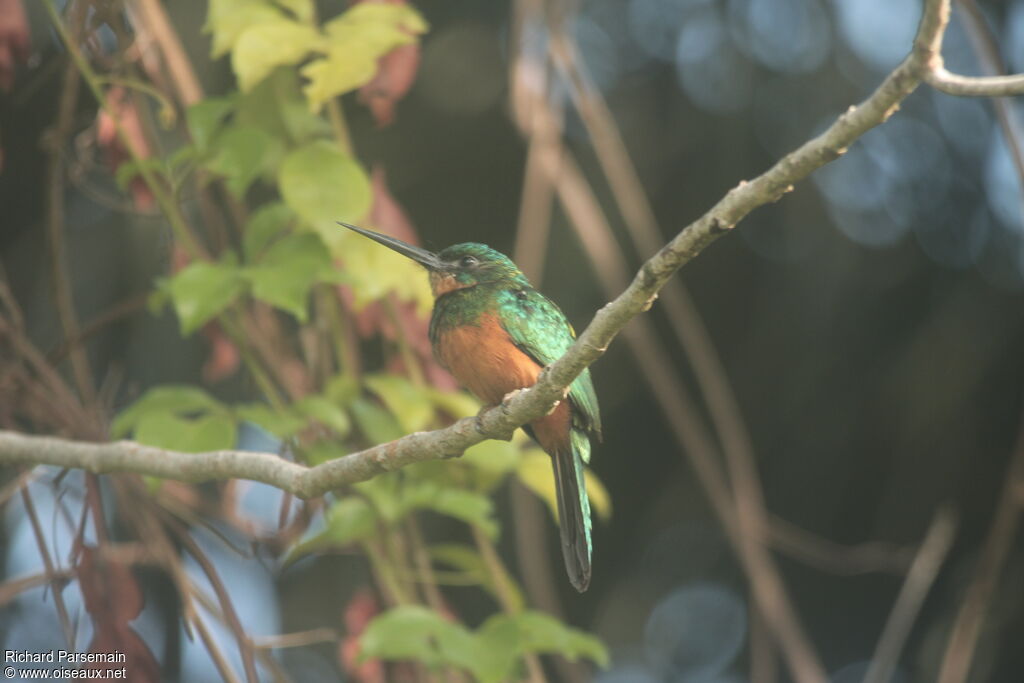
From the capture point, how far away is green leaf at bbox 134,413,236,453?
232cm

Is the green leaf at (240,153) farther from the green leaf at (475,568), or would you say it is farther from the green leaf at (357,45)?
the green leaf at (475,568)

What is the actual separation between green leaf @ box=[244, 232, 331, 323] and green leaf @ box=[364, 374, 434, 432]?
0.37 m

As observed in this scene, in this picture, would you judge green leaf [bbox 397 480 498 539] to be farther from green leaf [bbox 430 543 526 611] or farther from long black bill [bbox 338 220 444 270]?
long black bill [bbox 338 220 444 270]

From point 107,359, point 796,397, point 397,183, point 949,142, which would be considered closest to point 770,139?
point 949,142

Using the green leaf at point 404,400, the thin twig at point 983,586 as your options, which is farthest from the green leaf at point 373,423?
the thin twig at point 983,586

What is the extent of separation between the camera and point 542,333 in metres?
2.37

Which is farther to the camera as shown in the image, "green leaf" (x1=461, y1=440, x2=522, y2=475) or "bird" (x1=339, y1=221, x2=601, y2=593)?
"green leaf" (x1=461, y1=440, x2=522, y2=475)

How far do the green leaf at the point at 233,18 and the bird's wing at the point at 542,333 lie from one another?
2.65ft

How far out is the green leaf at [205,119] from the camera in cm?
246

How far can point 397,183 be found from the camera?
3961 millimetres

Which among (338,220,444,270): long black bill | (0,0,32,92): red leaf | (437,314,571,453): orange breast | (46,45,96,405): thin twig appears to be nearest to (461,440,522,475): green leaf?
(437,314,571,453): orange breast

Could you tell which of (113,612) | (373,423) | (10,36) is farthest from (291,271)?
(10,36)

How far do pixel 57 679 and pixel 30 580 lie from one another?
0.26 meters

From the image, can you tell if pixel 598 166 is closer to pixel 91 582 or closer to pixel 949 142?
pixel 949 142
